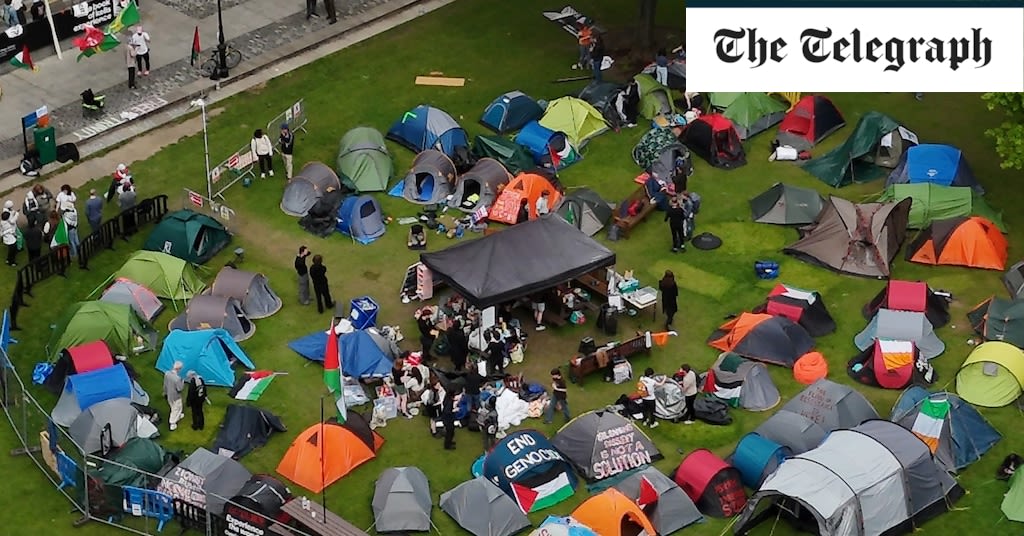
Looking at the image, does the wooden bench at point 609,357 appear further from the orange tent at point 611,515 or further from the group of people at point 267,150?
the group of people at point 267,150

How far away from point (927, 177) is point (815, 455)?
48.3 ft

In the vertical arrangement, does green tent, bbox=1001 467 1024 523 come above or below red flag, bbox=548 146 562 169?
above

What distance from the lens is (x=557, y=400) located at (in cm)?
4038

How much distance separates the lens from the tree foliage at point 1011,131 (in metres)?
45.9

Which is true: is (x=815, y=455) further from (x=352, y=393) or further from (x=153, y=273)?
(x=153, y=273)

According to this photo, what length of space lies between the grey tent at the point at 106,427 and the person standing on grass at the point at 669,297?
44.3 feet

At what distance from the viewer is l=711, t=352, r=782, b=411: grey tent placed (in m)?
40.7

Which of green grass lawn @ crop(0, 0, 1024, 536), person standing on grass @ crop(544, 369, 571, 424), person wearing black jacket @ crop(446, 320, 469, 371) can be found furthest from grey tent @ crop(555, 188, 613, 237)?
person standing on grass @ crop(544, 369, 571, 424)

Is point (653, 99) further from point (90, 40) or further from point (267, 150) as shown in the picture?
point (90, 40)

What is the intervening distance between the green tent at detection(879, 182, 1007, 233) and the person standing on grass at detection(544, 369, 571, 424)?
12.4 m

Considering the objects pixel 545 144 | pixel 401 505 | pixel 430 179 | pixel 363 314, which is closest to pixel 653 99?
pixel 545 144

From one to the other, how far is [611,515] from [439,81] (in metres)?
23.0

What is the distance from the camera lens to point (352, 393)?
40750 mm

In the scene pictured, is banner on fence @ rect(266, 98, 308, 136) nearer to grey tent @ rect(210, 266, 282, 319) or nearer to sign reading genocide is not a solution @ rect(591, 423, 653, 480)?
grey tent @ rect(210, 266, 282, 319)
